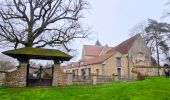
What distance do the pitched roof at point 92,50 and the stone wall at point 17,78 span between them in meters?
53.5

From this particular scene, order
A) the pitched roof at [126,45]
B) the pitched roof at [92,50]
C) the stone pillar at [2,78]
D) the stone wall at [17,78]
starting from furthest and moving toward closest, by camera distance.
Result: 1. the pitched roof at [92,50]
2. the pitched roof at [126,45]
3. the stone wall at [17,78]
4. the stone pillar at [2,78]

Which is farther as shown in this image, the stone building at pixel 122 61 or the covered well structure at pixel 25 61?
the stone building at pixel 122 61

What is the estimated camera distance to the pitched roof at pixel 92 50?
7569 centimetres

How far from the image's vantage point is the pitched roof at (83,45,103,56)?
75.7 meters

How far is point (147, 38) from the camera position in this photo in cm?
6359

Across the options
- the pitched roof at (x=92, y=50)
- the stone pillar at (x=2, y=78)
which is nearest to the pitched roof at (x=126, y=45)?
the pitched roof at (x=92, y=50)

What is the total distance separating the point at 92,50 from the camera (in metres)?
76.8

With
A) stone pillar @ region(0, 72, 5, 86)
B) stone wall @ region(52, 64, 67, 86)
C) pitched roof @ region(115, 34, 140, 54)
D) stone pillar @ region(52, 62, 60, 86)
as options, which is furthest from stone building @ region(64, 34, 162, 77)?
stone pillar @ region(0, 72, 5, 86)

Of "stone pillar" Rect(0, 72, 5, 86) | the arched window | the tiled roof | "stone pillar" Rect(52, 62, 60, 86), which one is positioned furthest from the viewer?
the arched window

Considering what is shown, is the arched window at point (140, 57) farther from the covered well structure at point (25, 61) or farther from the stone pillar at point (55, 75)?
the stone pillar at point (55, 75)

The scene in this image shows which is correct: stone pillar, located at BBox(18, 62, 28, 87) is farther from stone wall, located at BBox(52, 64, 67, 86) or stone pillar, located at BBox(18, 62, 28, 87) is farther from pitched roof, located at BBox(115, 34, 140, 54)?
pitched roof, located at BBox(115, 34, 140, 54)

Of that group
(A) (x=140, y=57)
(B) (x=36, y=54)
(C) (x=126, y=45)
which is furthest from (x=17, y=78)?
(A) (x=140, y=57)

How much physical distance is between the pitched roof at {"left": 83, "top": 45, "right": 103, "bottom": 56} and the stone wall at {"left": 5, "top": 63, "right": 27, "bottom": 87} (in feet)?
175

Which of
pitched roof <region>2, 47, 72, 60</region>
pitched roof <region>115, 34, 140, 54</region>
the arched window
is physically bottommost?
pitched roof <region>2, 47, 72, 60</region>
